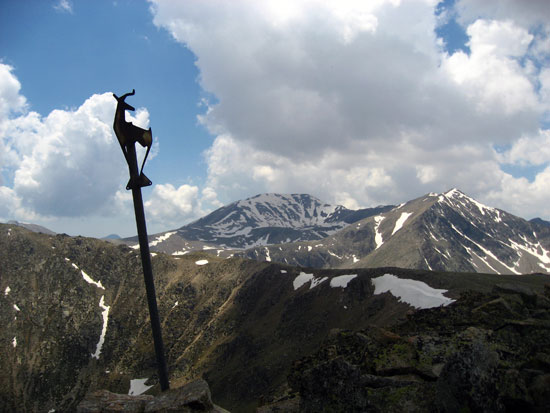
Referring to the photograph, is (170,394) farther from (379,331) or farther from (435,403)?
(379,331)

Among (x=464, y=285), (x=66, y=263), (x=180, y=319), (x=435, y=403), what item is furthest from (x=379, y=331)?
(x=66, y=263)

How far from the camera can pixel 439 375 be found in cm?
906

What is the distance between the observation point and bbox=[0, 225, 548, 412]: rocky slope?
9300cm

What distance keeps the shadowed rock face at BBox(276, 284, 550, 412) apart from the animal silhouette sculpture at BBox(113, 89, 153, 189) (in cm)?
758

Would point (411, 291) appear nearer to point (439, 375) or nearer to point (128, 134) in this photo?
point (439, 375)

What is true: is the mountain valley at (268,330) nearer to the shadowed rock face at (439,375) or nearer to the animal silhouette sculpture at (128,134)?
the shadowed rock face at (439,375)

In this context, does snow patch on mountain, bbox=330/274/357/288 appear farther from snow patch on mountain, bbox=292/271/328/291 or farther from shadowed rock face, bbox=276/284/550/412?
shadowed rock face, bbox=276/284/550/412

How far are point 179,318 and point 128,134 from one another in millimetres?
167107

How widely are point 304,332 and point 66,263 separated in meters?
166

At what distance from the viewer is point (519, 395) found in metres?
8.35

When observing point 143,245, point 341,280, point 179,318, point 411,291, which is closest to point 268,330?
point 341,280

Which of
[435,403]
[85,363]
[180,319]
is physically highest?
[435,403]

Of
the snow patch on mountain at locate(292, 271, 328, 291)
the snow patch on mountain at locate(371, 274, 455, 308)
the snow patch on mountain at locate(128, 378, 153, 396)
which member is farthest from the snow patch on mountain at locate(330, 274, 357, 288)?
the snow patch on mountain at locate(128, 378, 153, 396)

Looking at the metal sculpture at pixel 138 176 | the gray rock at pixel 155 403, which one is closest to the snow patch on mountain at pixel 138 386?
the gray rock at pixel 155 403
